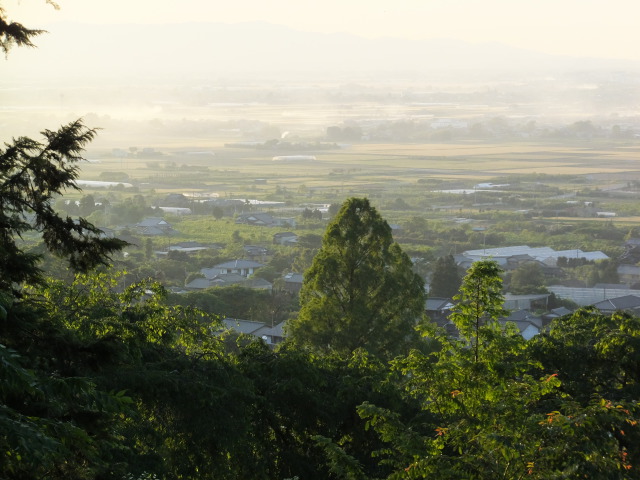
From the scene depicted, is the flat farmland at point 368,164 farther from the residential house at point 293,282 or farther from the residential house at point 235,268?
the residential house at point 293,282

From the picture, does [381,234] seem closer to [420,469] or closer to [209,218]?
[420,469]

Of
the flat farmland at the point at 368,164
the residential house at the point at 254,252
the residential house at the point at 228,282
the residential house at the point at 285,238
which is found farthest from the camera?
the flat farmland at the point at 368,164

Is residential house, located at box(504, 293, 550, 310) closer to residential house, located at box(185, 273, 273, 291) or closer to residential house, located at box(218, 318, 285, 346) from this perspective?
residential house, located at box(185, 273, 273, 291)

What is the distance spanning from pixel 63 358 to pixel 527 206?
65.0m

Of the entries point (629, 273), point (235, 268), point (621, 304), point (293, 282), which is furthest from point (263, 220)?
point (621, 304)

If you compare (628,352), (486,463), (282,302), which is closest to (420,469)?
(486,463)

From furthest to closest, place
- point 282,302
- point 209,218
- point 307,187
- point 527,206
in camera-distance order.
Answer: point 307,187 → point 527,206 → point 209,218 → point 282,302

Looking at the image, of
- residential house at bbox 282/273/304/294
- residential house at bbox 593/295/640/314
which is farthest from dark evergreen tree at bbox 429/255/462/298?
residential house at bbox 282/273/304/294

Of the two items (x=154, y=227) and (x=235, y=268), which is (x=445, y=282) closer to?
(x=235, y=268)

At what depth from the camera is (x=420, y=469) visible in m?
6.35

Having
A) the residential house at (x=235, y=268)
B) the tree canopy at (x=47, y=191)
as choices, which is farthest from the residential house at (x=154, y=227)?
the tree canopy at (x=47, y=191)

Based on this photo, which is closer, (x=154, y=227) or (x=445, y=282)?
(x=445, y=282)

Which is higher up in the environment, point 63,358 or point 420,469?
point 63,358

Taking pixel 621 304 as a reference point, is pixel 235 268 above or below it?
above
